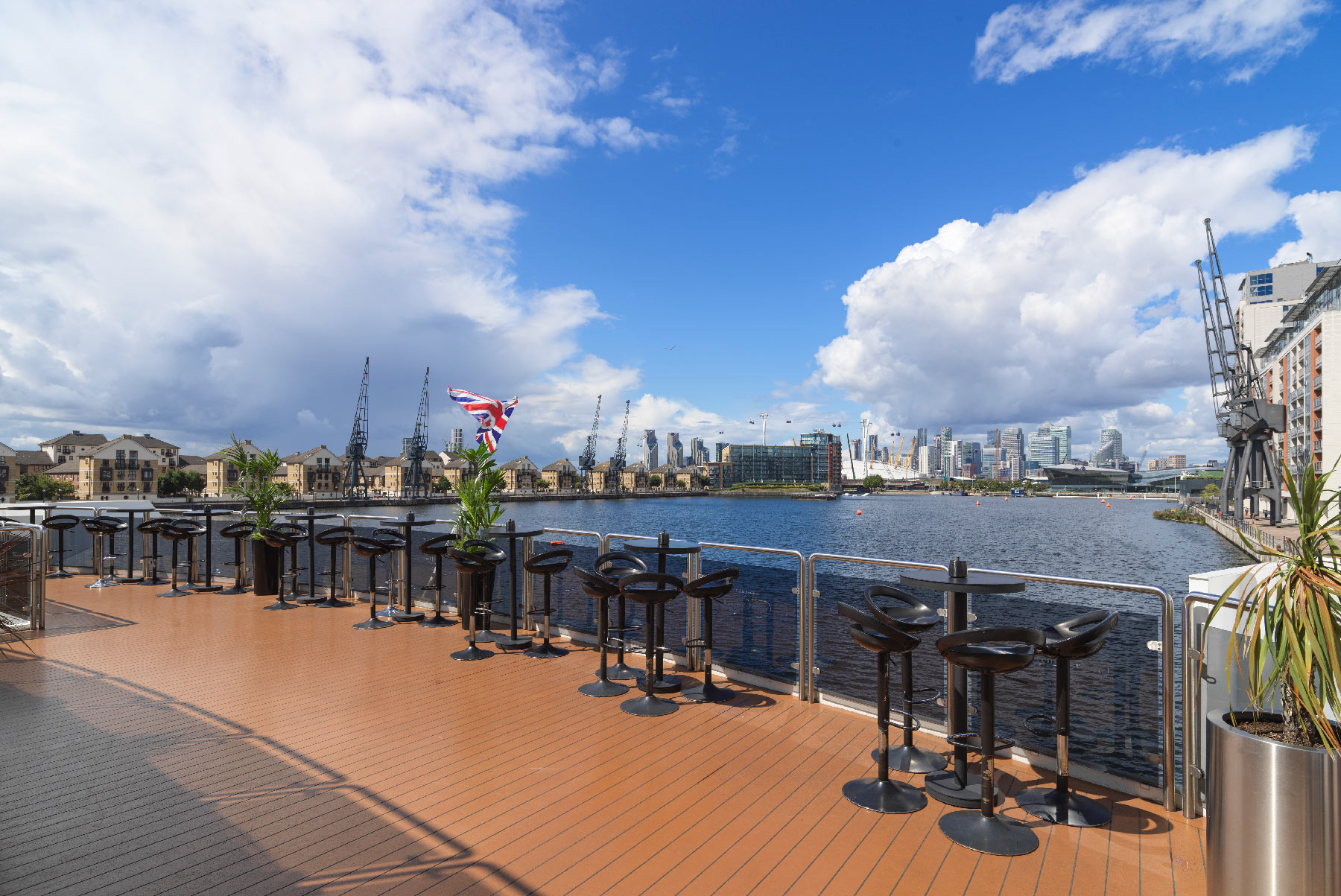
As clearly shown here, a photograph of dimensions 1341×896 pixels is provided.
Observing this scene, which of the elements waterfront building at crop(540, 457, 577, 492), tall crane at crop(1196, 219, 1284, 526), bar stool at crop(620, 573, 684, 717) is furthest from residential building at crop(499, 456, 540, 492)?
bar stool at crop(620, 573, 684, 717)

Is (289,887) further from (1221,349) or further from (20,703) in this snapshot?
(1221,349)

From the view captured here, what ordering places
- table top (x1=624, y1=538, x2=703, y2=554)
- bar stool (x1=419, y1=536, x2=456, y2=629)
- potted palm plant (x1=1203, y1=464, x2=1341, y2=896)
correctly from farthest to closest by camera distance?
bar stool (x1=419, y1=536, x2=456, y2=629), table top (x1=624, y1=538, x2=703, y2=554), potted palm plant (x1=1203, y1=464, x2=1341, y2=896)

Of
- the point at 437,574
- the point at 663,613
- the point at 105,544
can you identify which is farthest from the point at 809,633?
the point at 105,544

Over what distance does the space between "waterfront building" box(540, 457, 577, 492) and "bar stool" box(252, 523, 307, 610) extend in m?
146

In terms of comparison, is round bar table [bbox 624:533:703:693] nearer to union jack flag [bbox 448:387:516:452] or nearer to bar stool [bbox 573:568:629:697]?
bar stool [bbox 573:568:629:697]

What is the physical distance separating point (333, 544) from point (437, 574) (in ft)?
5.67

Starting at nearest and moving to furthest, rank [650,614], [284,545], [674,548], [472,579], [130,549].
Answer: [650,614] → [674,548] → [472,579] → [284,545] → [130,549]

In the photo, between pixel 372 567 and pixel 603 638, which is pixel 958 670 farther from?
pixel 372 567

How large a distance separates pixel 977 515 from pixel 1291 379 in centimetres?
3106

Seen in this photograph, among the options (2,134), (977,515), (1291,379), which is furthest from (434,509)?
(1291,379)

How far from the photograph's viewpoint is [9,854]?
99.0 inches

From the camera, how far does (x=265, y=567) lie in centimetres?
863

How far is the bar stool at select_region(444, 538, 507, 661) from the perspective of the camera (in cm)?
566

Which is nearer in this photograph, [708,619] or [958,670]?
[958,670]
